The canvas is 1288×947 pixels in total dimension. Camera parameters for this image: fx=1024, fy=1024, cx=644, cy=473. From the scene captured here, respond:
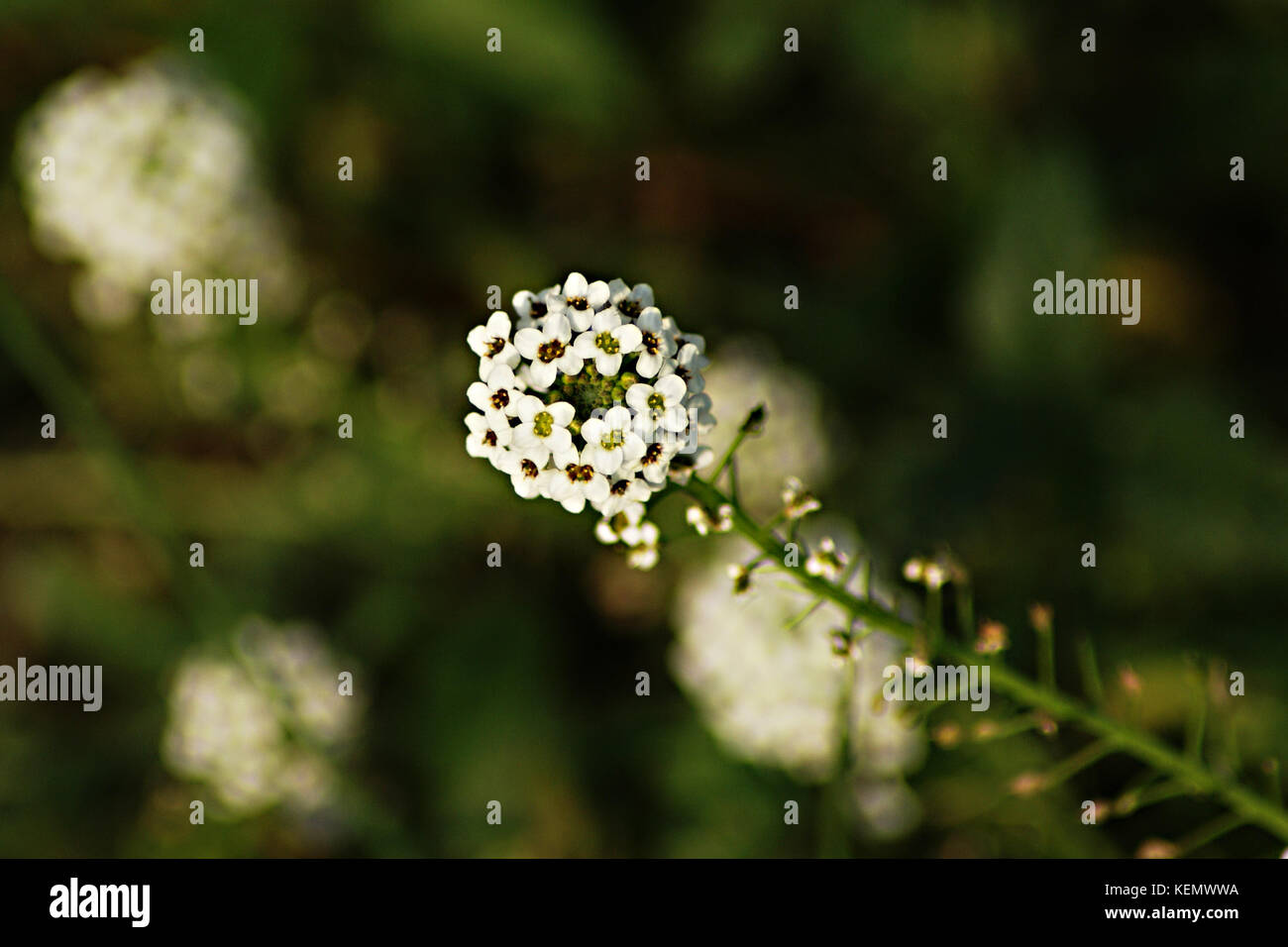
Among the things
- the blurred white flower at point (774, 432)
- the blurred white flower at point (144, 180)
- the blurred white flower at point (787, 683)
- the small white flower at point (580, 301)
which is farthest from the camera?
the blurred white flower at point (144, 180)

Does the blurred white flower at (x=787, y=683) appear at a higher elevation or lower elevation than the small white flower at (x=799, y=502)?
lower

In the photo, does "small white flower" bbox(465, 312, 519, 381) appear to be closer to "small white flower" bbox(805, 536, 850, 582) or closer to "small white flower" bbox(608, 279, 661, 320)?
"small white flower" bbox(608, 279, 661, 320)

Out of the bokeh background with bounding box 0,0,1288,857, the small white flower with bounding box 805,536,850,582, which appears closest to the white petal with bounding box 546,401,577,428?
the small white flower with bounding box 805,536,850,582

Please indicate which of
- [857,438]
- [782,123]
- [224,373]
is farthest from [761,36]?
[224,373]

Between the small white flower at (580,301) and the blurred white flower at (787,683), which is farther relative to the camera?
the blurred white flower at (787,683)

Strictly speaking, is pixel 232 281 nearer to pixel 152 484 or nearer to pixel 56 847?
pixel 152 484

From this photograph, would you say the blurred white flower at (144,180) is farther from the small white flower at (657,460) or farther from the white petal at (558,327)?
the small white flower at (657,460)

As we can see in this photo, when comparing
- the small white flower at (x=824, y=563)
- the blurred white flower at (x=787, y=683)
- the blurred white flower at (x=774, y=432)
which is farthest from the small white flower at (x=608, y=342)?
the blurred white flower at (x=774, y=432)

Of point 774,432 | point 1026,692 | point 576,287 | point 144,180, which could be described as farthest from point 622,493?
point 144,180
